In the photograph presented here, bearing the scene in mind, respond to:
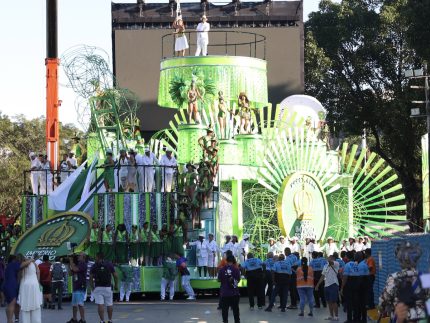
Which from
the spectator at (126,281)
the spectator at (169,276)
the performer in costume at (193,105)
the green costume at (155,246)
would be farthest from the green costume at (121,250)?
the performer in costume at (193,105)

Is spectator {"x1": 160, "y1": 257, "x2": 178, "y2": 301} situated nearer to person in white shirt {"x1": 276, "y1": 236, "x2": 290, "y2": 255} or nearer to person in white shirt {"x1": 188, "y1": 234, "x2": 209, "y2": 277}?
person in white shirt {"x1": 188, "y1": 234, "x2": 209, "y2": 277}

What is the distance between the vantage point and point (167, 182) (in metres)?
36.7

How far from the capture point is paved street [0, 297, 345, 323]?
2712cm

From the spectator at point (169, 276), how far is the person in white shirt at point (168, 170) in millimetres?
2561

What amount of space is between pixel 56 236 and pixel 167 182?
146 inches

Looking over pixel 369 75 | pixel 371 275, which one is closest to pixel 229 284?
pixel 371 275

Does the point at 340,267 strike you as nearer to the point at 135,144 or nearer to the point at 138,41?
the point at 135,144

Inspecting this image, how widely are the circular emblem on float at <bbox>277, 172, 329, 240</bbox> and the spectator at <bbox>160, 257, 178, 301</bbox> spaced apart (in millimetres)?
6602

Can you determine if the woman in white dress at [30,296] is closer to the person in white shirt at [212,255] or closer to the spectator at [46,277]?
the spectator at [46,277]

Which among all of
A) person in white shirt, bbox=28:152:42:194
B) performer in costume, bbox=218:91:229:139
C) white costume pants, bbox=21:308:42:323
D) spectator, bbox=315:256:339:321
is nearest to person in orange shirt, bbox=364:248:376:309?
spectator, bbox=315:256:339:321

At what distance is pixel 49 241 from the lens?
35.8 metres

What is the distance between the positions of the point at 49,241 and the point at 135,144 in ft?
22.9

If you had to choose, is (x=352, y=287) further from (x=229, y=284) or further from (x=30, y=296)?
(x=30, y=296)

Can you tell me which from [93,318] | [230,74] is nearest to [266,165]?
[230,74]
